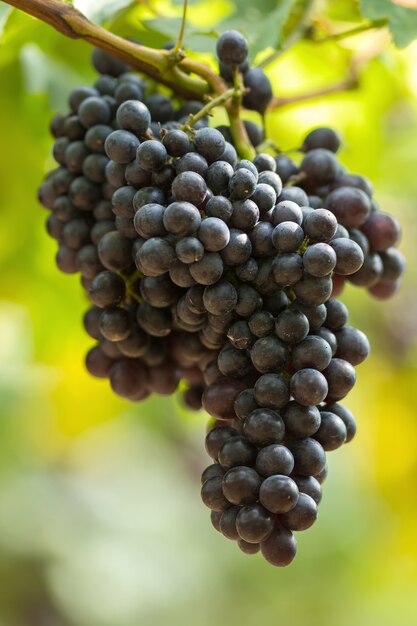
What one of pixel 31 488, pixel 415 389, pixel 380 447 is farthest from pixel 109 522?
pixel 415 389

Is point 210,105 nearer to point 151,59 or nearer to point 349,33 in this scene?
point 151,59

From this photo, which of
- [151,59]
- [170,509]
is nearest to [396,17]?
[151,59]

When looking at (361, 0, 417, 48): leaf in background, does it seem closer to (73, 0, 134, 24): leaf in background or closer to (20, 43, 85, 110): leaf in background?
(73, 0, 134, 24): leaf in background

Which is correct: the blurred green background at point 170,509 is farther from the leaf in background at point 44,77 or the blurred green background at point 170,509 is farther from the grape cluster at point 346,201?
the grape cluster at point 346,201

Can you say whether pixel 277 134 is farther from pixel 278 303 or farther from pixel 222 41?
pixel 278 303

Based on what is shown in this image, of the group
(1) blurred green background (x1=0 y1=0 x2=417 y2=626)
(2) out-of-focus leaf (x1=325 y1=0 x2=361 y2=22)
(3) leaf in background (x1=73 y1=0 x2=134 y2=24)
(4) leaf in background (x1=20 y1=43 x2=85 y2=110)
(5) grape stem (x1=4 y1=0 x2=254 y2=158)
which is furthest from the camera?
(1) blurred green background (x1=0 y1=0 x2=417 y2=626)

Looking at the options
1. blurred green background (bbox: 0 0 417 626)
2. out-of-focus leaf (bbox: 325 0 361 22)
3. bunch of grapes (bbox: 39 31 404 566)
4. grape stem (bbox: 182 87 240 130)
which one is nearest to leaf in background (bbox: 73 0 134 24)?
bunch of grapes (bbox: 39 31 404 566)
